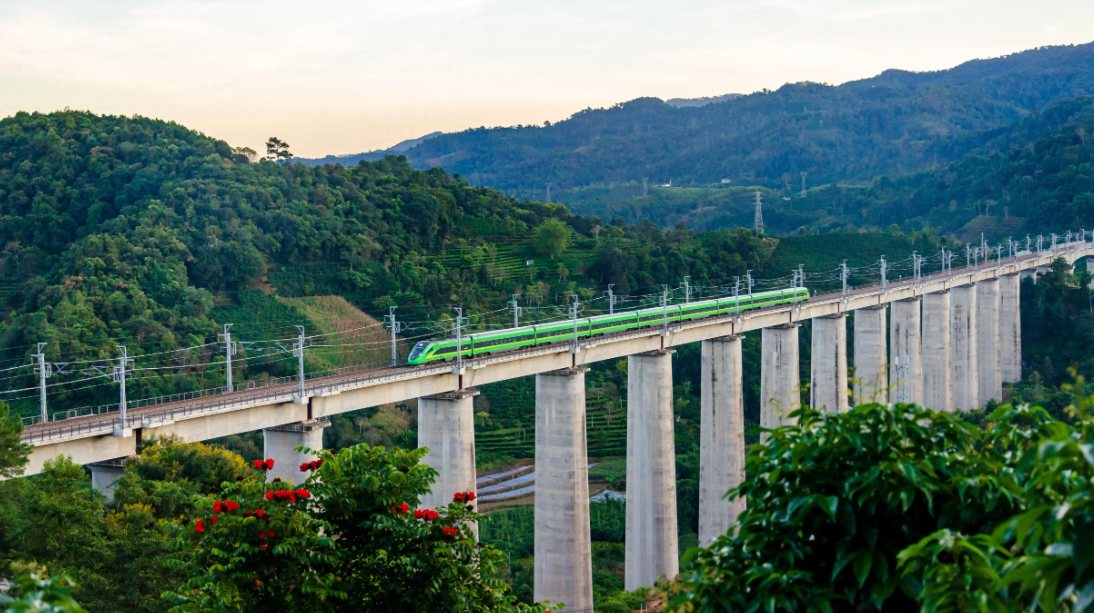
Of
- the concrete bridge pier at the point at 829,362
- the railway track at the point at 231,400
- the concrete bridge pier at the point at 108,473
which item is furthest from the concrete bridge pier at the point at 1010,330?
the concrete bridge pier at the point at 108,473

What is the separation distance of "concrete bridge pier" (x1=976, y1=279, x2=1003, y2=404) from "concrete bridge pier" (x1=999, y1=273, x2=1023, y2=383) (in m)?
5.57

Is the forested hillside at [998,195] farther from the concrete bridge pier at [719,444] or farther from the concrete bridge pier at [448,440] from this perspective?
the concrete bridge pier at [448,440]

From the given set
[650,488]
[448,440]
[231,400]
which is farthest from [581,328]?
[231,400]

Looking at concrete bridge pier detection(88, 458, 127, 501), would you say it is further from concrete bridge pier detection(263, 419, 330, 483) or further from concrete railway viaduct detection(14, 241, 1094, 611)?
concrete bridge pier detection(263, 419, 330, 483)

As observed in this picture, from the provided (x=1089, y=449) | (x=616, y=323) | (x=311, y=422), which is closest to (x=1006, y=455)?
(x=1089, y=449)

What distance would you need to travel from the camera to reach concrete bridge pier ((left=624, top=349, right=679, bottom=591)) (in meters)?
57.5

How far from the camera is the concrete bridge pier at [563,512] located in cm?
5147

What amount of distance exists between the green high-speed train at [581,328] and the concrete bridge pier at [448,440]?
83.2 inches

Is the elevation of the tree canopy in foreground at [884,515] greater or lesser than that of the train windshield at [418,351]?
greater

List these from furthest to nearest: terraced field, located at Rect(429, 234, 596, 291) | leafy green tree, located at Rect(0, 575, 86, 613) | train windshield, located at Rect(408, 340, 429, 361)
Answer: terraced field, located at Rect(429, 234, 596, 291), train windshield, located at Rect(408, 340, 429, 361), leafy green tree, located at Rect(0, 575, 86, 613)

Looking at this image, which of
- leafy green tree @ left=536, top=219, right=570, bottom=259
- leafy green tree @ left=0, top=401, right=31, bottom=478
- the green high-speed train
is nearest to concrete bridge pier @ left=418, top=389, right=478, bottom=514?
the green high-speed train

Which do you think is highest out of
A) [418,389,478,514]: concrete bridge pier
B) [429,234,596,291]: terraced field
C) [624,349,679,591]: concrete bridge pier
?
[429,234,596,291]: terraced field

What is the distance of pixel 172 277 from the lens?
87312 millimetres

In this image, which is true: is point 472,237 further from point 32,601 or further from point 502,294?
point 32,601
